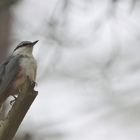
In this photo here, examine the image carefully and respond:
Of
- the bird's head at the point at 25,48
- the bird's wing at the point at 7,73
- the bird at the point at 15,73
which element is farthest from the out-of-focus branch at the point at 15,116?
the bird's head at the point at 25,48

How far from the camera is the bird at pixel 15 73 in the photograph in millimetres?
4629

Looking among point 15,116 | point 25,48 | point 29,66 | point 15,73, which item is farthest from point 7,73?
point 15,116

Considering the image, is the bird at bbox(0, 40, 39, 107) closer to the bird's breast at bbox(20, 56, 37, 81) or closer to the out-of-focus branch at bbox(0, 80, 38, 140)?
the bird's breast at bbox(20, 56, 37, 81)

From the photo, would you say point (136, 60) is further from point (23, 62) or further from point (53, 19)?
point (23, 62)

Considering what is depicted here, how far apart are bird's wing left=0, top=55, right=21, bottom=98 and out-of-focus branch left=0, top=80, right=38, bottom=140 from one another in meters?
0.75

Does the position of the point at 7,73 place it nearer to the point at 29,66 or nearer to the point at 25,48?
the point at 29,66

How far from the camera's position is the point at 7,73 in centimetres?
471

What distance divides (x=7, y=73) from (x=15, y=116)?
3.34 ft

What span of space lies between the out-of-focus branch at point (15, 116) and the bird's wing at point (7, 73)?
748 mm

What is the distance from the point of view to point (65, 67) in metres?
7.71

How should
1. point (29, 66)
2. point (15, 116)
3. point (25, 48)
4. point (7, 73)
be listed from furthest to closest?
point (25, 48), point (29, 66), point (7, 73), point (15, 116)

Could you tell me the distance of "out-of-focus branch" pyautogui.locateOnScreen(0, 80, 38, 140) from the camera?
3645 mm

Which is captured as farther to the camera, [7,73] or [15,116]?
[7,73]

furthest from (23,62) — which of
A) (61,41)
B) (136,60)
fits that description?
(136,60)
